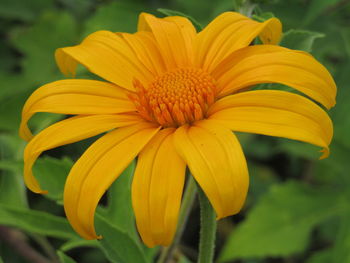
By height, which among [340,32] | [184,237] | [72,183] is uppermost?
[72,183]

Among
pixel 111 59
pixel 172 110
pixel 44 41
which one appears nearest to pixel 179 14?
pixel 111 59

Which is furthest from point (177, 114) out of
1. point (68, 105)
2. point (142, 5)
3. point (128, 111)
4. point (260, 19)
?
point (142, 5)

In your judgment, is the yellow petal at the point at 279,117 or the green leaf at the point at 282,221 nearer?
the yellow petal at the point at 279,117

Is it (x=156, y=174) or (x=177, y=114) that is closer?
(x=156, y=174)

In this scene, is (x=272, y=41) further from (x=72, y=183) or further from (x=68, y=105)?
(x=72, y=183)

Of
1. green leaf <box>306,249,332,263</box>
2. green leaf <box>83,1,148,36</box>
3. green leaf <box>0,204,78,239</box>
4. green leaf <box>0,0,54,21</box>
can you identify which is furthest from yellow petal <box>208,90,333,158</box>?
green leaf <box>0,0,54,21</box>

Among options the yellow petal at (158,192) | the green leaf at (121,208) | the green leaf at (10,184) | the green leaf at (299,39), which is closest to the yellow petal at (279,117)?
the yellow petal at (158,192)

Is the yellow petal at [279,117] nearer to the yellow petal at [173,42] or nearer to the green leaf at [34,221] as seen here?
the yellow petal at [173,42]
